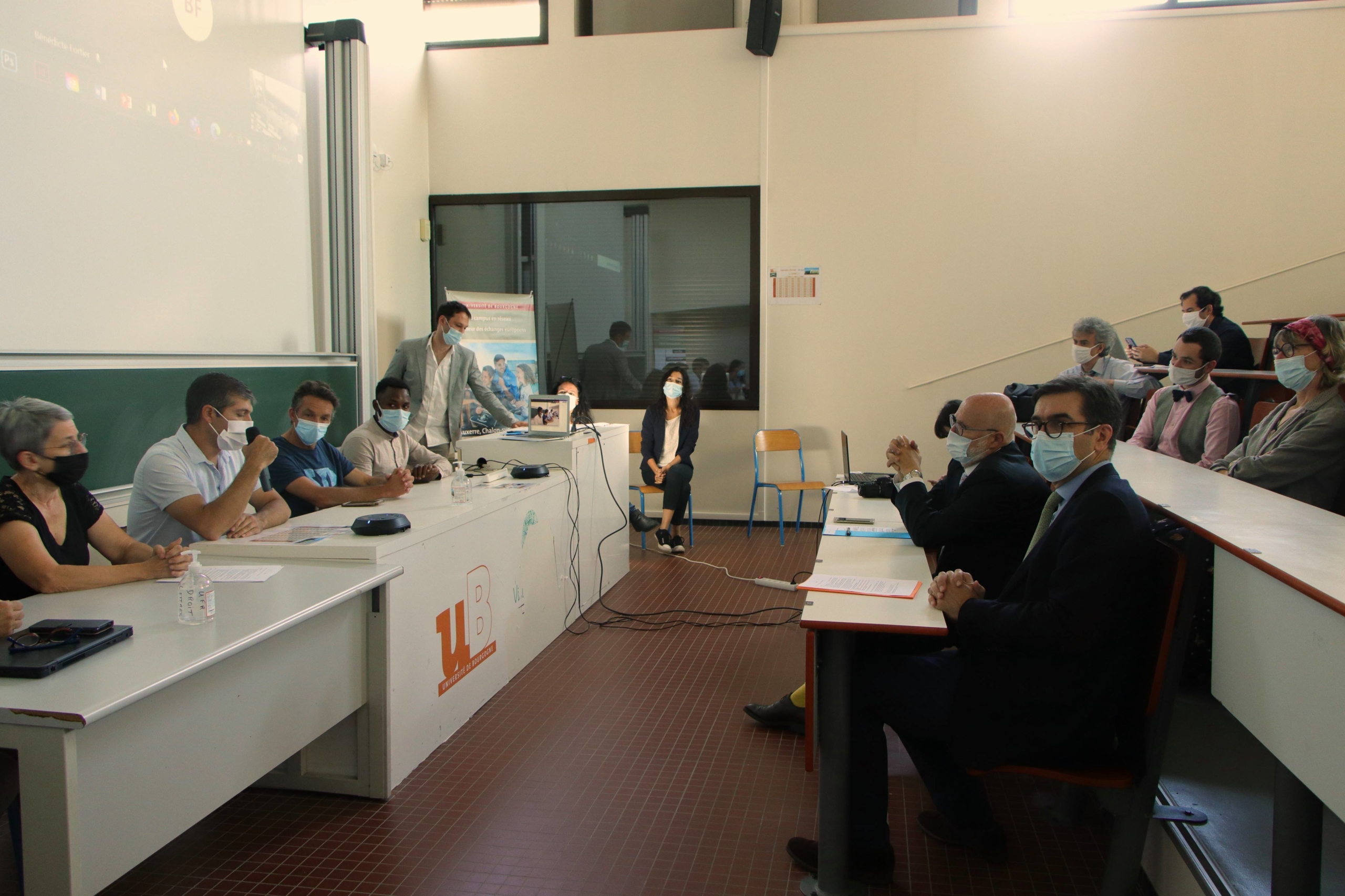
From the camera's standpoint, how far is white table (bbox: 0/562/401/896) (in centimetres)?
147

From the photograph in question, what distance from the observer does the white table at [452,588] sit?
8.21ft

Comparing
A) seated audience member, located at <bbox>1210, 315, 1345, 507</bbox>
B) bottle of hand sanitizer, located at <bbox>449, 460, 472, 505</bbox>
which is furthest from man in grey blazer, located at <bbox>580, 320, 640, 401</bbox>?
seated audience member, located at <bbox>1210, 315, 1345, 507</bbox>

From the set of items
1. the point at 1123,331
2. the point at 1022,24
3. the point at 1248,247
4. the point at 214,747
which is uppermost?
the point at 1022,24

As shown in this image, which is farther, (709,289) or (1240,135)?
(709,289)

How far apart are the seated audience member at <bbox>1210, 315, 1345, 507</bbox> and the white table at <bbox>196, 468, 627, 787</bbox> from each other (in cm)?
263

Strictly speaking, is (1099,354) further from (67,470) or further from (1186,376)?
(67,470)

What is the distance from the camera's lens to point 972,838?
2215 millimetres

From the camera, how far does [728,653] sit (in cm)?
371

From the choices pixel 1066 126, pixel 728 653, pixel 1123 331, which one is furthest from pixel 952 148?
pixel 728 653

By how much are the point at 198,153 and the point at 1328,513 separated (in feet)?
14.4

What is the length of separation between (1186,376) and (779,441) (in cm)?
289

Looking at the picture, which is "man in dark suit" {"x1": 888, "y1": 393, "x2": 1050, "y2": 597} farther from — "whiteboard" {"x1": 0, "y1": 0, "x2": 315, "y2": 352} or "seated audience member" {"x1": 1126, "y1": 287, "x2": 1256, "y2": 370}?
"whiteboard" {"x1": 0, "y1": 0, "x2": 315, "y2": 352}

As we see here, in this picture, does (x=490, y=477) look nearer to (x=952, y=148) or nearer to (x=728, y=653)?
(x=728, y=653)

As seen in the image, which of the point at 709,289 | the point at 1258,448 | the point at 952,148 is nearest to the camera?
the point at 1258,448
